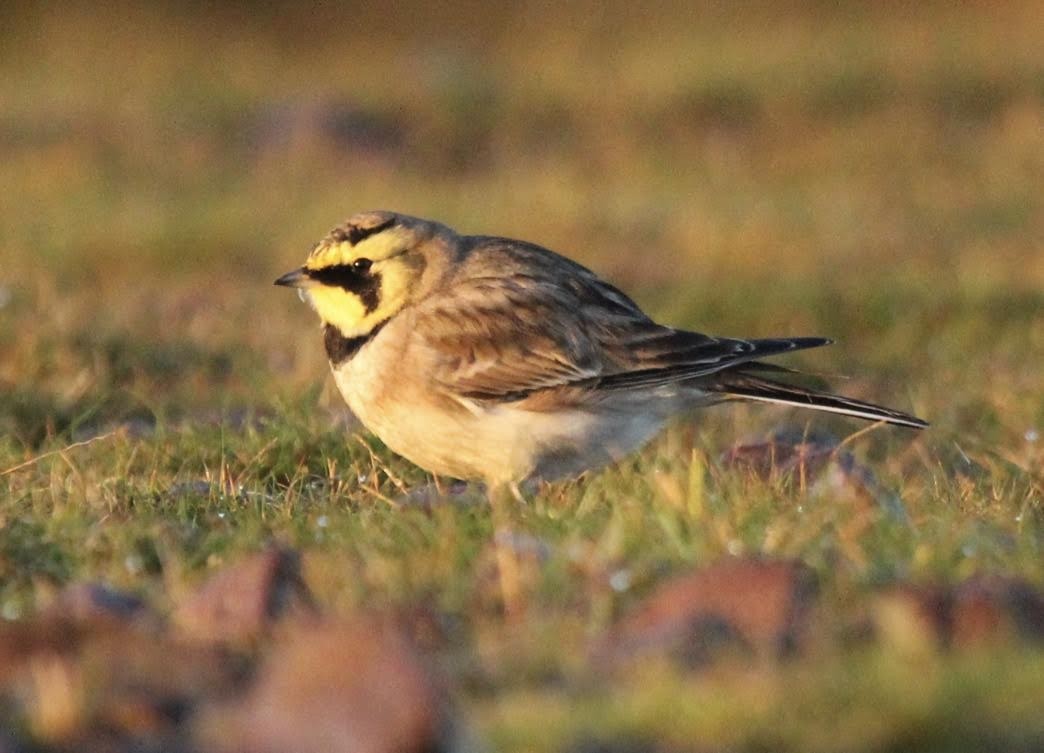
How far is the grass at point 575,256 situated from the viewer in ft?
13.2

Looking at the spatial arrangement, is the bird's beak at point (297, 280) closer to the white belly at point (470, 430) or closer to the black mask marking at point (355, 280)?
the black mask marking at point (355, 280)

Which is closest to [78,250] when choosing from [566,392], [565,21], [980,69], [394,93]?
[394,93]

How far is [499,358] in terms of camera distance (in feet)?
19.7

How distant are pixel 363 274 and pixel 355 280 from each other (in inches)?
1.2

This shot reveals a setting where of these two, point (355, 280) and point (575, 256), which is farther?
point (575, 256)

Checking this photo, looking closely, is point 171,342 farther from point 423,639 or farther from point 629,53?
point 629,53

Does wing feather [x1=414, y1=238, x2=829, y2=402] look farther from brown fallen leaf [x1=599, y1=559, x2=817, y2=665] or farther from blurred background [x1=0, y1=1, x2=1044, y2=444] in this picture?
brown fallen leaf [x1=599, y1=559, x2=817, y2=665]

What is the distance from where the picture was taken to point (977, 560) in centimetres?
438

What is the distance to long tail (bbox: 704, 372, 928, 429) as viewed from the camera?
607cm

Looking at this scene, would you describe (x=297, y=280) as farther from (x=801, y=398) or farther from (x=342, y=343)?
(x=801, y=398)

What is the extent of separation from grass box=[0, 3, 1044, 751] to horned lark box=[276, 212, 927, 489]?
0.86ft

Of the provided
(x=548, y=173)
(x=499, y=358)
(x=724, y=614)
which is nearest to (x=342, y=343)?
(x=499, y=358)

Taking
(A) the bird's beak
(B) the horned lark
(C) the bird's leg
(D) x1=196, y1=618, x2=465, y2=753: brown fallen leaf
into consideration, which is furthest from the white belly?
(D) x1=196, y1=618, x2=465, y2=753: brown fallen leaf

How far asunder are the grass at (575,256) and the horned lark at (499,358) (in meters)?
0.26
